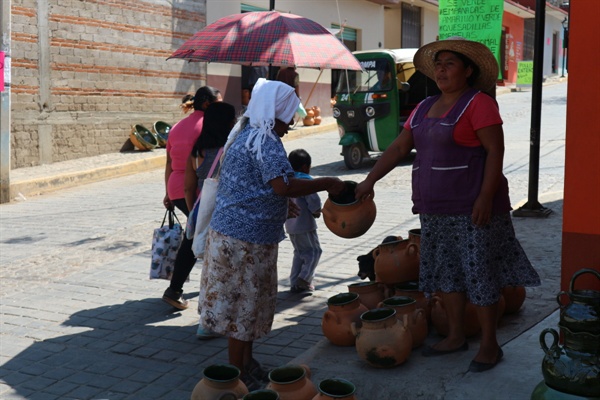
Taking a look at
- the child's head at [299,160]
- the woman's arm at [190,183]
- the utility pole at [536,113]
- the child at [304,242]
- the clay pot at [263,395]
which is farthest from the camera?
the utility pole at [536,113]

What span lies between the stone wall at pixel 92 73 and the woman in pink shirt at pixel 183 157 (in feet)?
27.9

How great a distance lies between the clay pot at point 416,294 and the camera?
4.94 meters

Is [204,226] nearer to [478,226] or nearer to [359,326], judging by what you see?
[359,326]

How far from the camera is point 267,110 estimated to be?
4.25 meters

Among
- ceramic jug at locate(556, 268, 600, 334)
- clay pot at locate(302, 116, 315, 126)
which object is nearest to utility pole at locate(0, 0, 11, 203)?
ceramic jug at locate(556, 268, 600, 334)

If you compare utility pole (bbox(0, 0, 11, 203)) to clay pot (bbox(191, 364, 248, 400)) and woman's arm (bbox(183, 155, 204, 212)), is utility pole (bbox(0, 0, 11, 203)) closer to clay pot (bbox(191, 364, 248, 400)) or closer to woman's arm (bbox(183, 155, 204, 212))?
woman's arm (bbox(183, 155, 204, 212))

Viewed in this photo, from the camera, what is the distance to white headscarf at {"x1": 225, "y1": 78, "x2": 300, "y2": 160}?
4.23m

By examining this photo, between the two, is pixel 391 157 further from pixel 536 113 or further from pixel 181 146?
pixel 536 113

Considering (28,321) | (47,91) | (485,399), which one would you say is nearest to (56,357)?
(28,321)

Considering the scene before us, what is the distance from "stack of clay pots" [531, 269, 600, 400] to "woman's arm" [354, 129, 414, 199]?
1.39m

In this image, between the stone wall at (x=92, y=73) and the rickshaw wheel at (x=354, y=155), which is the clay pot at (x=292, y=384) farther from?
the stone wall at (x=92, y=73)

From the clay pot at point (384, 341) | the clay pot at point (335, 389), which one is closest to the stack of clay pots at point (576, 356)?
the clay pot at point (335, 389)

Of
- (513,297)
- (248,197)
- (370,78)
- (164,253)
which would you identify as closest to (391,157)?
(248,197)

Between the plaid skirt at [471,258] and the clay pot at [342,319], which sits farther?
the clay pot at [342,319]
